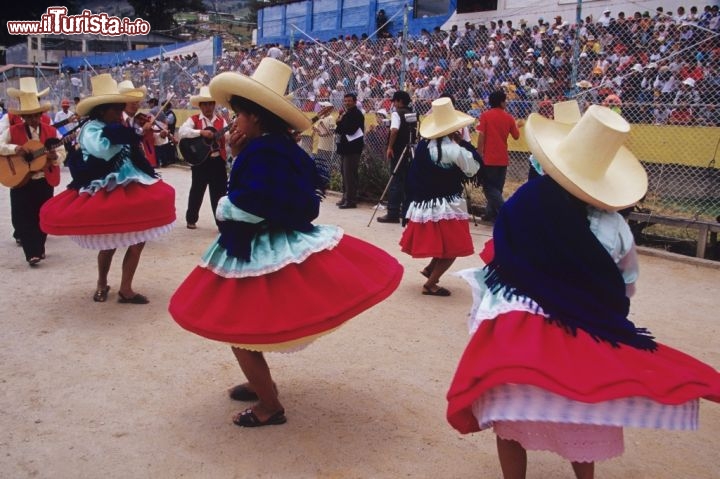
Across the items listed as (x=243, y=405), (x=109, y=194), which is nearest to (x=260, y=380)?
(x=243, y=405)

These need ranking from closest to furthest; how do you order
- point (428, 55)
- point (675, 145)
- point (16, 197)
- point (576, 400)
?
point (576, 400) → point (16, 197) → point (675, 145) → point (428, 55)

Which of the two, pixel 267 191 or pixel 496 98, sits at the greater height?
pixel 496 98

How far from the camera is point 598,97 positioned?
1094 cm

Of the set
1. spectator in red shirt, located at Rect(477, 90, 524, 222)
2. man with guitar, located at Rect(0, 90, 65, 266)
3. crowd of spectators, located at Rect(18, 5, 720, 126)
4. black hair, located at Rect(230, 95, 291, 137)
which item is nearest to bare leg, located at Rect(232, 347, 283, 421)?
black hair, located at Rect(230, 95, 291, 137)

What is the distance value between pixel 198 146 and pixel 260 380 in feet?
19.4

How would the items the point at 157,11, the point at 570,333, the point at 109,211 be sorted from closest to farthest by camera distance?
the point at 570,333 < the point at 109,211 < the point at 157,11

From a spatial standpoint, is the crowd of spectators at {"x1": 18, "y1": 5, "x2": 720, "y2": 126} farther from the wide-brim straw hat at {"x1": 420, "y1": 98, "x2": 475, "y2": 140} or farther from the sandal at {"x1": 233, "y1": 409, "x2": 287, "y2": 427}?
the sandal at {"x1": 233, "y1": 409, "x2": 287, "y2": 427}

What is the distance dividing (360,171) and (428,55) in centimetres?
309

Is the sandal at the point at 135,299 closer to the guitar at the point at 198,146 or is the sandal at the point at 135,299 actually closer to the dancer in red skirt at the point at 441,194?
the dancer in red skirt at the point at 441,194

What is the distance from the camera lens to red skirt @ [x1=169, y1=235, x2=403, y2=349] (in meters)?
3.31

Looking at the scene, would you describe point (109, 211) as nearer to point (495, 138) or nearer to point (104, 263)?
point (104, 263)

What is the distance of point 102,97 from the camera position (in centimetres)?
574

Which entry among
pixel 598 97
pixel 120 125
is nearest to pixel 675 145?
pixel 598 97

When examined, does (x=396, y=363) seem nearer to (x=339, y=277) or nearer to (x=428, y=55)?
(x=339, y=277)
